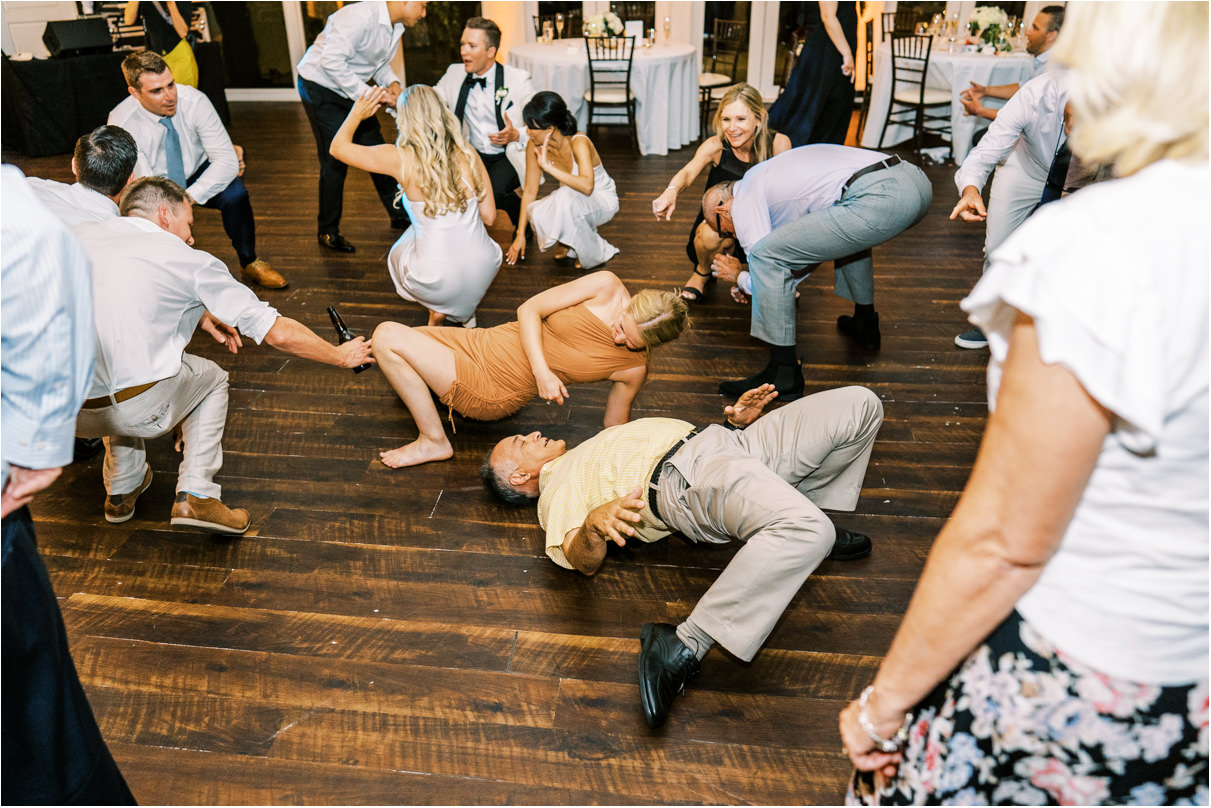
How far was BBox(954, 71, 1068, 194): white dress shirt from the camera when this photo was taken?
3141 mm

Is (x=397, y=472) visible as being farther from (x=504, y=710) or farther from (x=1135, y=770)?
(x=1135, y=770)

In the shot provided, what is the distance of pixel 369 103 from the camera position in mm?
3793

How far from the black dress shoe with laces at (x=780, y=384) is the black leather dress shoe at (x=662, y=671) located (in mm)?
1426

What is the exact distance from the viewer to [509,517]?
2.59 metres

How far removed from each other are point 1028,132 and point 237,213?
138 inches

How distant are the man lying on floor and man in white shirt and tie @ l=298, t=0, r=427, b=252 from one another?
8.78 feet

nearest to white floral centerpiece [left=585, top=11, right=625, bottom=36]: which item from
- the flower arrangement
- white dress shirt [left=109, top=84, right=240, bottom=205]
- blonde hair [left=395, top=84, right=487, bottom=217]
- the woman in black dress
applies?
the flower arrangement

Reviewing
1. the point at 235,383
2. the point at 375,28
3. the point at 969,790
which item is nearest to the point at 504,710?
the point at 969,790

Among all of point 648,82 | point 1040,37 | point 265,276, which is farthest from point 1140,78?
point 648,82

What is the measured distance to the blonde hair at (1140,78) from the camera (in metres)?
0.67

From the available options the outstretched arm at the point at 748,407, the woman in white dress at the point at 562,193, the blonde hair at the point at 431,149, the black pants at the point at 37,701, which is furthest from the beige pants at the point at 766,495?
the woman in white dress at the point at 562,193

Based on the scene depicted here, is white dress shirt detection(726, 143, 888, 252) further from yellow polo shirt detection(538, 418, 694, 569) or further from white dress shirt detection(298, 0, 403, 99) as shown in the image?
white dress shirt detection(298, 0, 403, 99)

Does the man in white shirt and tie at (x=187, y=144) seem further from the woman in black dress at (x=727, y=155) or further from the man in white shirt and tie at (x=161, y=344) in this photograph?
the woman in black dress at (x=727, y=155)

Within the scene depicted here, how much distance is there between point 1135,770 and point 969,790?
0.16 meters
